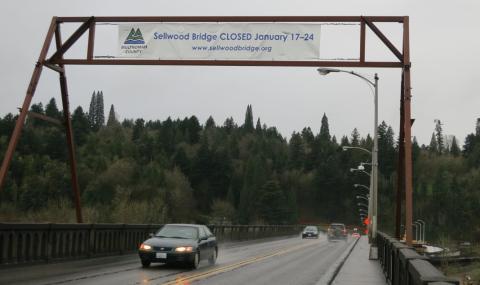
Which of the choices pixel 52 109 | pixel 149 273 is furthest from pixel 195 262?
pixel 52 109

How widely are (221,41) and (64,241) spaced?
24.7ft

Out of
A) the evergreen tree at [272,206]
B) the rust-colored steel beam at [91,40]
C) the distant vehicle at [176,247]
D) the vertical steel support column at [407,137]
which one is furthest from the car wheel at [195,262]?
the evergreen tree at [272,206]

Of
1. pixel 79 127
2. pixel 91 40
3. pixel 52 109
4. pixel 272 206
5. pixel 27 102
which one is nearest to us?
pixel 27 102

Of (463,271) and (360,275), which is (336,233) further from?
(360,275)

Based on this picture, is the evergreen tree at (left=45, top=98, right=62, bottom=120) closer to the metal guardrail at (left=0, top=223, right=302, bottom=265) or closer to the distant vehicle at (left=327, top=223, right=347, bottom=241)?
the distant vehicle at (left=327, top=223, right=347, bottom=241)

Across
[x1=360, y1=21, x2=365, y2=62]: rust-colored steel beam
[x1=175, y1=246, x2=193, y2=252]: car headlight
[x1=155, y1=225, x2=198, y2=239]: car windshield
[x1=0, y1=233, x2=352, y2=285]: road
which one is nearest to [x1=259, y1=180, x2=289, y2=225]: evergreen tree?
[x1=0, y1=233, x2=352, y2=285]: road

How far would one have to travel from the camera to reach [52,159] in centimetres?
13550

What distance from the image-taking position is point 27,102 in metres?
19.6

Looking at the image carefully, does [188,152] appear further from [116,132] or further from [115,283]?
[115,283]

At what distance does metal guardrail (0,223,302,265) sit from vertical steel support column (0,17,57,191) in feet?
6.79

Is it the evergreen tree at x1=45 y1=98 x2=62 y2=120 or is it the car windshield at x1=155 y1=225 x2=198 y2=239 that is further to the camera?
the evergreen tree at x1=45 y1=98 x2=62 y2=120

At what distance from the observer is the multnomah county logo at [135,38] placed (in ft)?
67.2

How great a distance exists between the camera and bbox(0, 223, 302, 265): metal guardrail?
16.2 metres

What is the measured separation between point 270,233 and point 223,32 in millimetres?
44795
